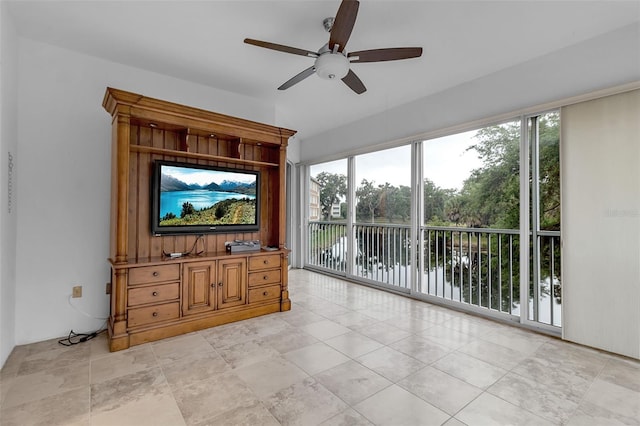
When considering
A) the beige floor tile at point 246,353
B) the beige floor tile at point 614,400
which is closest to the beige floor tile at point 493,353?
the beige floor tile at point 614,400

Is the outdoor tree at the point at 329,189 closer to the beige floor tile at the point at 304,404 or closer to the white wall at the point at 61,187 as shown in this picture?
the white wall at the point at 61,187

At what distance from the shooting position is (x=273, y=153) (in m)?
3.89

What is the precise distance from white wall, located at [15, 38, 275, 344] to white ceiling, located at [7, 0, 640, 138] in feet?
0.81

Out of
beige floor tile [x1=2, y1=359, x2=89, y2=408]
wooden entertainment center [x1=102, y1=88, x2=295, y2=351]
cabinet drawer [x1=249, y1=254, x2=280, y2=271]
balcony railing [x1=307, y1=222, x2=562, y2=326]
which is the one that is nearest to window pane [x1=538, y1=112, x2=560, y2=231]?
balcony railing [x1=307, y1=222, x2=562, y2=326]

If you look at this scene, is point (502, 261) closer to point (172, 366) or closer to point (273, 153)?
point (273, 153)

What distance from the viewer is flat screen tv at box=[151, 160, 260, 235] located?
9.95ft

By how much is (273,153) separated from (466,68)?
2384 millimetres

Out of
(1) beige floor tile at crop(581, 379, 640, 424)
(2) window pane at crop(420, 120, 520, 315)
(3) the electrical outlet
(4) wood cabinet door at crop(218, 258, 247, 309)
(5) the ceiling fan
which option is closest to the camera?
(1) beige floor tile at crop(581, 379, 640, 424)

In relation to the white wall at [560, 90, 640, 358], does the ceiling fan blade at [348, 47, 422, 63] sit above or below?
above

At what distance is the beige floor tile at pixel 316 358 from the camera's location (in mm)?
2246

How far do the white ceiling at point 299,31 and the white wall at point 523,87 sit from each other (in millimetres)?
105

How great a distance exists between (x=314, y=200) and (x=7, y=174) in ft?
14.3

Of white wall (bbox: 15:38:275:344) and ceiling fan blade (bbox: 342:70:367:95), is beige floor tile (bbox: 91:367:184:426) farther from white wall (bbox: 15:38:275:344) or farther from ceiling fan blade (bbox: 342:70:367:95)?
ceiling fan blade (bbox: 342:70:367:95)

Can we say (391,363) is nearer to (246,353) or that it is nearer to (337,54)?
(246,353)
